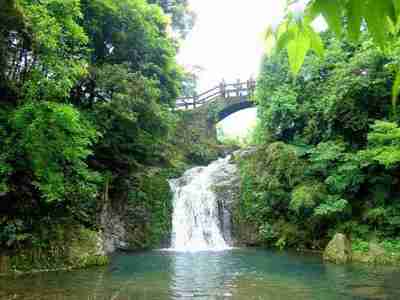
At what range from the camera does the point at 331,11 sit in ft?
3.04

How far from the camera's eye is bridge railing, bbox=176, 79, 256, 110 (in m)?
29.1

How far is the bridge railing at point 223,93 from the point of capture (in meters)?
29.1

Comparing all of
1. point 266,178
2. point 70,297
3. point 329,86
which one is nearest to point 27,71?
point 70,297

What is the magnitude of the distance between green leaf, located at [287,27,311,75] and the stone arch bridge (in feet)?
86.6

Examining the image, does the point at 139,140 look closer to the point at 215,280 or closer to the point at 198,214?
the point at 198,214

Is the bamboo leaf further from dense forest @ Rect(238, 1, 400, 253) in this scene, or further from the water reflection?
dense forest @ Rect(238, 1, 400, 253)

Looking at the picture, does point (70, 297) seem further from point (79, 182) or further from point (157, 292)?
point (79, 182)

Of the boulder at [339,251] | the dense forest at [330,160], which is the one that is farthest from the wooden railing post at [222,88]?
the boulder at [339,251]

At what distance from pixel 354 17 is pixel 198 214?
17.3 m

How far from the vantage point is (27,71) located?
11.4 m

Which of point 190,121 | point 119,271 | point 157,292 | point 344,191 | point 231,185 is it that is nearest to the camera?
point 157,292

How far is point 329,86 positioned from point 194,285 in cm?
1137

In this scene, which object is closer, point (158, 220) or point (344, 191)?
point (344, 191)

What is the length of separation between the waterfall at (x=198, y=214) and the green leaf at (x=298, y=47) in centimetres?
1493
